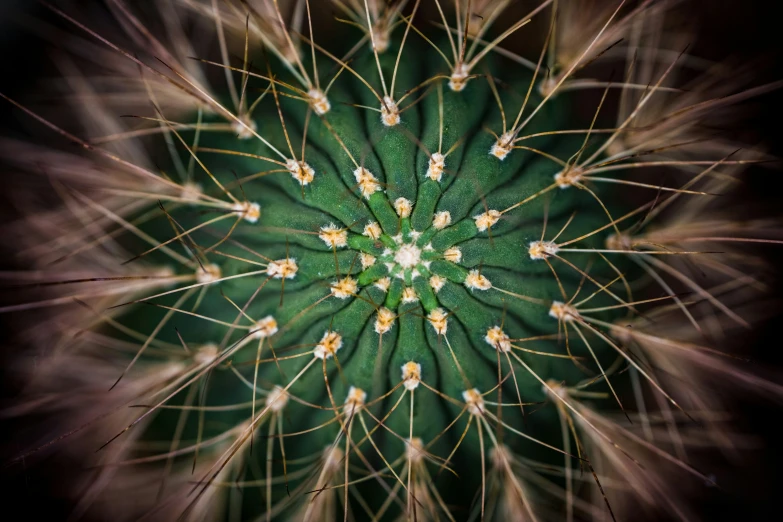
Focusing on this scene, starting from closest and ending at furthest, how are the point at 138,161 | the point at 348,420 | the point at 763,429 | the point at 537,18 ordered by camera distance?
1. the point at 348,420
2. the point at 537,18
3. the point at 138,161
4. the point at 763,429

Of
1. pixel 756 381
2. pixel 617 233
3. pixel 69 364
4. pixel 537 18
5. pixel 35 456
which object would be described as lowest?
pixel 35 456

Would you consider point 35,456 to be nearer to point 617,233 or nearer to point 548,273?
point 548,273

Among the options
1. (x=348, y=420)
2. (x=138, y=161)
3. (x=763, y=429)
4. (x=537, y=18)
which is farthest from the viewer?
(x=763, y=429)

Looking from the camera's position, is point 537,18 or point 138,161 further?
point 138,161

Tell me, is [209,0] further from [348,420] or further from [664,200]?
[664,200]

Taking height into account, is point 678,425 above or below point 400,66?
below

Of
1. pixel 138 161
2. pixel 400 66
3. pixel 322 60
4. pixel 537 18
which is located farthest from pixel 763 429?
pixel 138 161
